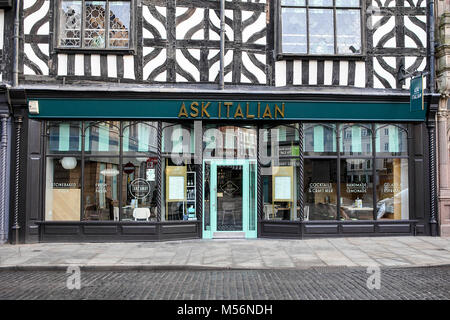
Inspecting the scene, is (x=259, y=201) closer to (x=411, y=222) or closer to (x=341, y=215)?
(x=341, y=215)

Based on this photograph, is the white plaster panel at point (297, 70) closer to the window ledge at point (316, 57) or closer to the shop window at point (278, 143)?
the window ledge at point (316, 57)

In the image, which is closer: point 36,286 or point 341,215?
point 36,286

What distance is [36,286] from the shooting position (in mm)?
5992

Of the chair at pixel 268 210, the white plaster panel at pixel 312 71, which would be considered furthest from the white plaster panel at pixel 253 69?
the chair at pixel 268 210

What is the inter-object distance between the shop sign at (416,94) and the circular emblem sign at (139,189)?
7.17m

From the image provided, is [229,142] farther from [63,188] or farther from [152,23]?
[63,188]

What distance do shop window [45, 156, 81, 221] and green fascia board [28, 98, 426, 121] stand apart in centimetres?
120

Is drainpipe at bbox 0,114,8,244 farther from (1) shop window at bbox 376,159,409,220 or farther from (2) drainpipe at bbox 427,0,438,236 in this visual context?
(2) drainpipe at bbox 427,0,438,236

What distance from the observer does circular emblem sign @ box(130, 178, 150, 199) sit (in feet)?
33.0

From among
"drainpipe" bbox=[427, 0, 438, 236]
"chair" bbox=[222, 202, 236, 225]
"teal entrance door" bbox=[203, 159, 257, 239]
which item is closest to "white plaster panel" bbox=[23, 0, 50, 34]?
"teal entrance door" bbox=[203, 159, 257, 239]

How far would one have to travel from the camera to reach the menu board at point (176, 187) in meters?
10.2

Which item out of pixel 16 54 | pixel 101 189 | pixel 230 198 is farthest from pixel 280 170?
pixel 16 54
